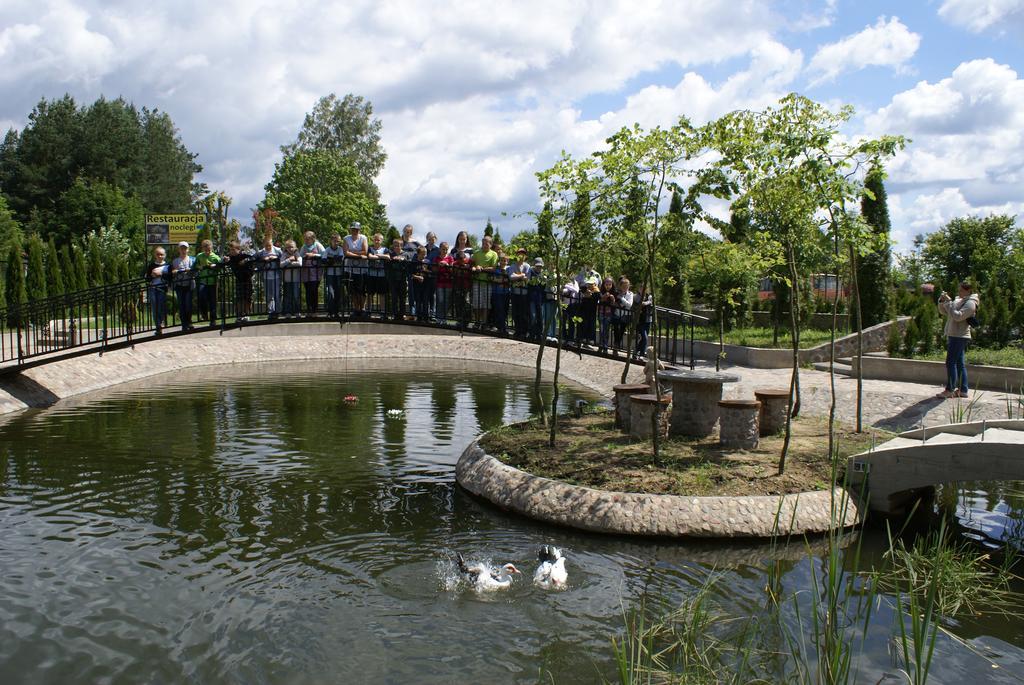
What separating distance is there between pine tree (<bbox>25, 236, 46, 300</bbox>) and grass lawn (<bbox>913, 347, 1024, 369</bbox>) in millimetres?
28732

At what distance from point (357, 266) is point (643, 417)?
6952 mm

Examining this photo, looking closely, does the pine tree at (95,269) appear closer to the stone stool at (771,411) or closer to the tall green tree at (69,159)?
the tall green tree at (69,159)

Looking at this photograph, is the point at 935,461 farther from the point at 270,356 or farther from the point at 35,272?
the point at 35,272

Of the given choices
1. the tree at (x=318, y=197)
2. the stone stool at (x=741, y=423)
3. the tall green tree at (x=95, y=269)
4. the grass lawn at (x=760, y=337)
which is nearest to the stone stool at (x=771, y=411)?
the stone stool at (x=741, y=423)

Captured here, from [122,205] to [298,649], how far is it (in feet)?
180

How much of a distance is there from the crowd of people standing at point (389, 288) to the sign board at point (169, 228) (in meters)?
16.8

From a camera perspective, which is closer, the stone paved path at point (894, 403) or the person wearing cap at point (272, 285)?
the stone paved path at point (894, 403)

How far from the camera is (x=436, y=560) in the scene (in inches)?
318

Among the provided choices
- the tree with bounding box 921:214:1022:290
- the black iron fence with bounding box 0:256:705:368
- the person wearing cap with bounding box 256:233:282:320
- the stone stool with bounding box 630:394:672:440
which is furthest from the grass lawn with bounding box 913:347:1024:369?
the tree with bounding box 921:214:1022:290

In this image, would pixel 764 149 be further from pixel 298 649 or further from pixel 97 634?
pixel 97 634

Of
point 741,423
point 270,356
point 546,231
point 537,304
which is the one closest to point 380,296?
point 537,304

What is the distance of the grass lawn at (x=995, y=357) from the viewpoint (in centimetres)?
1634

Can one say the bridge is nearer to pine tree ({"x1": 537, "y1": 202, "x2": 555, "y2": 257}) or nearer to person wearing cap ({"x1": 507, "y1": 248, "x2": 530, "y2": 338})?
pine tree ({"x1": 537, "y1": 202, "x2": 555, "y2": 257})

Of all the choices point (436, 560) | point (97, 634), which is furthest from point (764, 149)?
point (97, 634)
